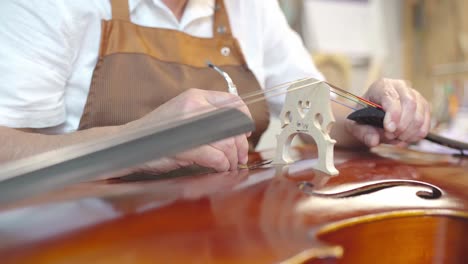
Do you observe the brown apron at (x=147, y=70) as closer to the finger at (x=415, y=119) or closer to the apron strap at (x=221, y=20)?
the apron strap at (x=221, y=20)

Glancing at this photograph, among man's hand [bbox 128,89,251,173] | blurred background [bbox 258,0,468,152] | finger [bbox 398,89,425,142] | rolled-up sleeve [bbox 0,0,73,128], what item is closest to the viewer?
man's hand [bbox 128,89,251,173]

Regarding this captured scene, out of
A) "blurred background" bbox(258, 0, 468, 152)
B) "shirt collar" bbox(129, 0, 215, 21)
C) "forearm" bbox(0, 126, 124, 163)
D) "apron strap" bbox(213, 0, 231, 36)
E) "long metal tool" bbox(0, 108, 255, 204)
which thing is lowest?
"blurred background" bbox(258, 0, 468, 152)

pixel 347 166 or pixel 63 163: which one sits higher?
pixel 63 163

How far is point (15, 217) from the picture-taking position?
13.5 inches

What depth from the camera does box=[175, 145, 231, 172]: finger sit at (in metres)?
0.52

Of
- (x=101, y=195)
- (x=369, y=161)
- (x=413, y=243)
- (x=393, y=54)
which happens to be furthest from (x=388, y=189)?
(x=393, y=54)

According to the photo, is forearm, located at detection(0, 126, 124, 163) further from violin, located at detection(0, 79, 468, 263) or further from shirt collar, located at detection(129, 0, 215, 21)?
shirt collar, located at detection(129, 0, 215, 21)

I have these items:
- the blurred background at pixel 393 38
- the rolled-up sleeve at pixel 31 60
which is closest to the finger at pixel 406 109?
the rolled-up sleeve at pixel 31 60

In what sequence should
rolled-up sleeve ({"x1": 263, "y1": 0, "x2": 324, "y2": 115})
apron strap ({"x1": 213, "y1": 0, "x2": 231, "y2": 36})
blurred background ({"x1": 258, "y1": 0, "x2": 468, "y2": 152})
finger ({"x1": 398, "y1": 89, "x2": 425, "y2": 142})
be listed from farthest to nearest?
blurred background ({"x1": 258, "y1": 0, "x2": 468, "y2": 152}) → rolled-up sleeve ({"x1": 263, "y1": 0, "x2": 324, "y2": 115}) → apron strap ({"x1": 213, "y1": 0, "x2": 231, "y2": 36}) → finger ({"x1": 398, "y1": 89, "x2": 425, "y2": 142})

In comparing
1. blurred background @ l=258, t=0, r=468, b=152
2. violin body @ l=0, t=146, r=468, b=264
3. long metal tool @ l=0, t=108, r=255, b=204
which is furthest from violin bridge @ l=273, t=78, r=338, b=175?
blurred background @ l=258, t=0, r=468, b=152

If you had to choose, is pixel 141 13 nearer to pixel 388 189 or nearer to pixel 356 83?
pixel 388 189

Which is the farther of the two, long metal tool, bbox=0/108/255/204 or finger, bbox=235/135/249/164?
finger, bbox=235/135/249/164

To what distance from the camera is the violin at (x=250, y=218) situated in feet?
0.99

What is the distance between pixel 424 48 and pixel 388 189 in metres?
2.19
